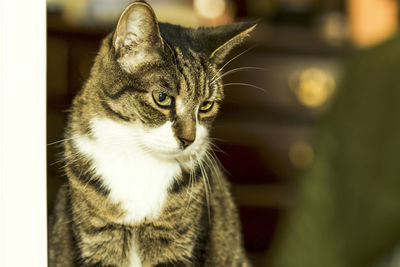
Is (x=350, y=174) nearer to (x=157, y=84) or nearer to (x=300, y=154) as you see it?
(x=300, y=154)

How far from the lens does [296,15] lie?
111 inches

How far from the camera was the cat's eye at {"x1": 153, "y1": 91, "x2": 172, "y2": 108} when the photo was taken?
0.92ft

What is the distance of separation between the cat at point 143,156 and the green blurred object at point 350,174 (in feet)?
6.05

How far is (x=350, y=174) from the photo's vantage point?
7.25ft

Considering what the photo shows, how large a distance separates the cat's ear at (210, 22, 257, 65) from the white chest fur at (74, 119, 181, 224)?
0.07 m

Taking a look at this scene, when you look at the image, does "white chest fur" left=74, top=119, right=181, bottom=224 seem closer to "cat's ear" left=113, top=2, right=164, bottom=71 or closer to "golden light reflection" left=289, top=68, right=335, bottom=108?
"cat's ear" left=113, top=2, right=164, bottom=71

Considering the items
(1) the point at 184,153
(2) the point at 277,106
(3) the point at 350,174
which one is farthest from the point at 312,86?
(1) the point at 184,153

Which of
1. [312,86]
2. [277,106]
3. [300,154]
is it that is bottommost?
[300,154]

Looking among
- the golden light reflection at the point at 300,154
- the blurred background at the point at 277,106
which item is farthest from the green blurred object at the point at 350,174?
the golden light reflection at the point at 300,154

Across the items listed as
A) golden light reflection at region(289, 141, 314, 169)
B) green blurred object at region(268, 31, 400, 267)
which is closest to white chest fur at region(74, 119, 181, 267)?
green blurred object at region(268, 31, 400, 267)

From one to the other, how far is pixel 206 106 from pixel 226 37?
0.05 meters

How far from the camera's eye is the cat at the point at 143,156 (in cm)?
26

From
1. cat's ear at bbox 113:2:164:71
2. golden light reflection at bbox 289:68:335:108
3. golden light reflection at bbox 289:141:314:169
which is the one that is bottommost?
golden light reflection at bbox 289:141:314:169
